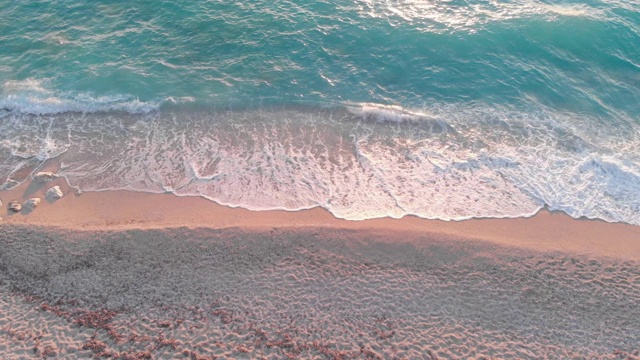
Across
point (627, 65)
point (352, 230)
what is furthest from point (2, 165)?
point (627, 65)

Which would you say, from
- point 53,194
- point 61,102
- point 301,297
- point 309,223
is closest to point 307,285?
point 301,297

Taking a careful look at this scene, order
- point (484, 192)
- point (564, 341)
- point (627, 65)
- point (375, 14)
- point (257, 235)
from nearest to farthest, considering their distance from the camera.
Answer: point (564, 341) → point (257, 235) → point (484, 192) → point (627, 65) → point (375, 14)

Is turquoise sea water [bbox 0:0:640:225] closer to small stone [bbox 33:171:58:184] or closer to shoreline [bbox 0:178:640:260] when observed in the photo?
shoreline [bbox 0:178:640:260]

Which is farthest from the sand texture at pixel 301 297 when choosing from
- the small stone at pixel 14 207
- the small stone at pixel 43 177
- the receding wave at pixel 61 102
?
the receding wave at pixel 61 102

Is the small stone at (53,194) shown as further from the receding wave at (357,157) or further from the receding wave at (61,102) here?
the receding wave at (61,102)

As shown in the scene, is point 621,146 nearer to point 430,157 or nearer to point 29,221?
point 430,157

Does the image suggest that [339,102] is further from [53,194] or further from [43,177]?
[43,177]
